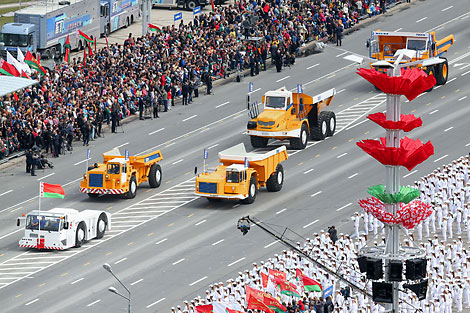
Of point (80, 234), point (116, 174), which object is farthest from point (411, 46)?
point (80, 234)

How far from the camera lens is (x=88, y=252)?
230 feet

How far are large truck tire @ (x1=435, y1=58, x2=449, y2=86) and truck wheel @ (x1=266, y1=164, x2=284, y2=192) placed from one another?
2019 centimetres

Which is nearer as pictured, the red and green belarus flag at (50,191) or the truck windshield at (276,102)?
the red and green belarus flag at (50,191)

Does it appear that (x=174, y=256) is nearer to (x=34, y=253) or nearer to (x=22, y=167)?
(x=34, y=253)

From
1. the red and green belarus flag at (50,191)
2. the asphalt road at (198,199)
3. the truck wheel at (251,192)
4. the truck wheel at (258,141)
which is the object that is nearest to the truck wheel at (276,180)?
the asphalt road at (198,199)

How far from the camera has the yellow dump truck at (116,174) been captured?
249ft

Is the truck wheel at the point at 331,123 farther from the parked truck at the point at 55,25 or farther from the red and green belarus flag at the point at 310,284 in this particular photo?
the red and green belarus flag at the point at 310,284

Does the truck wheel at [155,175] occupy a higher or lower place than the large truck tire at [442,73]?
lower

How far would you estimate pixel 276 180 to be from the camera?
A: 255ft

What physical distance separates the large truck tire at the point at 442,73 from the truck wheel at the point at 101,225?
101 ft

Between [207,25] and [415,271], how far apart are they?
58736 mm

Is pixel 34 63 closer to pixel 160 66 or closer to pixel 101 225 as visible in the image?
pixel 160 66

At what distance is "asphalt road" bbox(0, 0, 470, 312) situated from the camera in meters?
65.9

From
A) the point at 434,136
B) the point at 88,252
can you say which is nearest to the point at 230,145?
the point at 434,136
